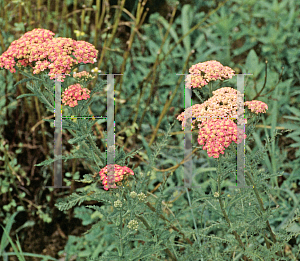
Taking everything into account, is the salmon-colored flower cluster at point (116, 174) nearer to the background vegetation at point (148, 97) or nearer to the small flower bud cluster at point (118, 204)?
the small flower bud cluster at point (118, 204)

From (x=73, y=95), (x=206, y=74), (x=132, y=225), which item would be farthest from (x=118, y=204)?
(x=206, y=74)

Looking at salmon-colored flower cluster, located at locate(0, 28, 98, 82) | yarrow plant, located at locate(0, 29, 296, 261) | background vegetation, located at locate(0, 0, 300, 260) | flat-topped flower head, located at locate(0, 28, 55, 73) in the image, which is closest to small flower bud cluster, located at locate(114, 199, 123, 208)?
yarrow plant, located at locate(0, 29, 296, 261)

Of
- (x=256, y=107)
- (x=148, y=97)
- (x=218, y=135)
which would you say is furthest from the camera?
(x=148, y=97)

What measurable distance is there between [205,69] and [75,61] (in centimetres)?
47

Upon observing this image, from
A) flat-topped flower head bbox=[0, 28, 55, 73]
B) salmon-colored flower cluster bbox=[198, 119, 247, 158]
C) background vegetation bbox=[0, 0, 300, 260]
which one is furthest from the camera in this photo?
background vegetation bbox=[0, 0, 300, 260]

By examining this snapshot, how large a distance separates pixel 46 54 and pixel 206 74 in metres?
0.56

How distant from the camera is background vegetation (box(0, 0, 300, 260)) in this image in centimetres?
232

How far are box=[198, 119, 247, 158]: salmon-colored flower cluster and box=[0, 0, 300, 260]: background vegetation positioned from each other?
70 cm

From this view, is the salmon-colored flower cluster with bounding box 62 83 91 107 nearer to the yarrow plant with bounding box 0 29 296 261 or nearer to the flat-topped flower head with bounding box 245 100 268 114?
the yarrow plant with bounding box 0 29 296 261

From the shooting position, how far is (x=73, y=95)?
124 centimetres

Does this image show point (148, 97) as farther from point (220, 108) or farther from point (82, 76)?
point (220, 108)

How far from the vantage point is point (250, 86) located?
2.87m

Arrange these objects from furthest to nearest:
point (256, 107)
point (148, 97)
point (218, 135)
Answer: point (148, 97) → point (256, 107) → point (218, 135)

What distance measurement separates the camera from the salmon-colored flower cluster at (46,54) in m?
1.24
